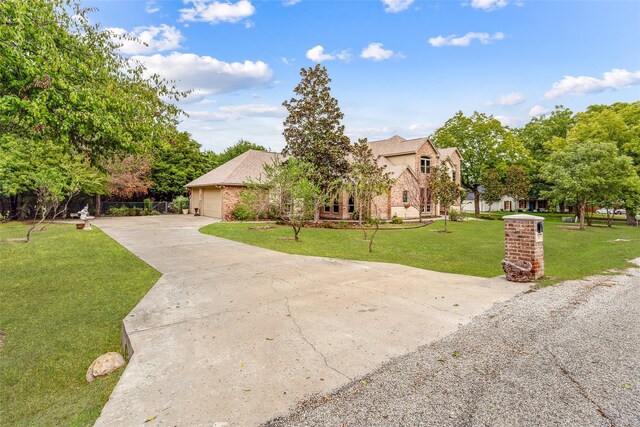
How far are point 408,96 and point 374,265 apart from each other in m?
10.4

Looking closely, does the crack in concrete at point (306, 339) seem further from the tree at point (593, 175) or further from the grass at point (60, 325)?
Result: the tree at point (593, 175)

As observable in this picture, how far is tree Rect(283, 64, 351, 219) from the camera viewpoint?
21.2 m

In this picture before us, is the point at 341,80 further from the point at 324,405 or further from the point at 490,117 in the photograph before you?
the point at 324,405

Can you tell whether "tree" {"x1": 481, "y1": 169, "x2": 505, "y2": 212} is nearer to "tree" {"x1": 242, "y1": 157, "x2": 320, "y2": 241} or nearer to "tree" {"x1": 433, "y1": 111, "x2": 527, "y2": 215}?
"tree" {"x1": 433, "y1": 111, "x2": 527, "y2": 215}

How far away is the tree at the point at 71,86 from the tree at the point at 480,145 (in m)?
30.6

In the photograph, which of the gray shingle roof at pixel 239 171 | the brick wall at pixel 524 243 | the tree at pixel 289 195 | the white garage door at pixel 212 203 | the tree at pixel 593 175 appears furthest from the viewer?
the white garage door at pixel 212 203

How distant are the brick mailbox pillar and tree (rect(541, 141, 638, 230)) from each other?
53.5ft

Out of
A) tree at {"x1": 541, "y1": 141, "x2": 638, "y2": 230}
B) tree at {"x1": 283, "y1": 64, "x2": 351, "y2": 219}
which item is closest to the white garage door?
tree at {"x1": 283, "y1": 64, "x2": 351, "y2": 219}

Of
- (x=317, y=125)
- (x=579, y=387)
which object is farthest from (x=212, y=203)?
(x=579, y=387)

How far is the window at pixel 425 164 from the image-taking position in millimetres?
27319

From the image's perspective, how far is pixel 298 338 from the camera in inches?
154

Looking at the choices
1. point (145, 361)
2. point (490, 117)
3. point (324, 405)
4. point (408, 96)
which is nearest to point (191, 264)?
point (145, 361)

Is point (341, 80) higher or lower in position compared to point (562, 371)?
higher

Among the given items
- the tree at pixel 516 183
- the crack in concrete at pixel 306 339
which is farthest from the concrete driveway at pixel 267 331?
the tree at pixel 516 183
